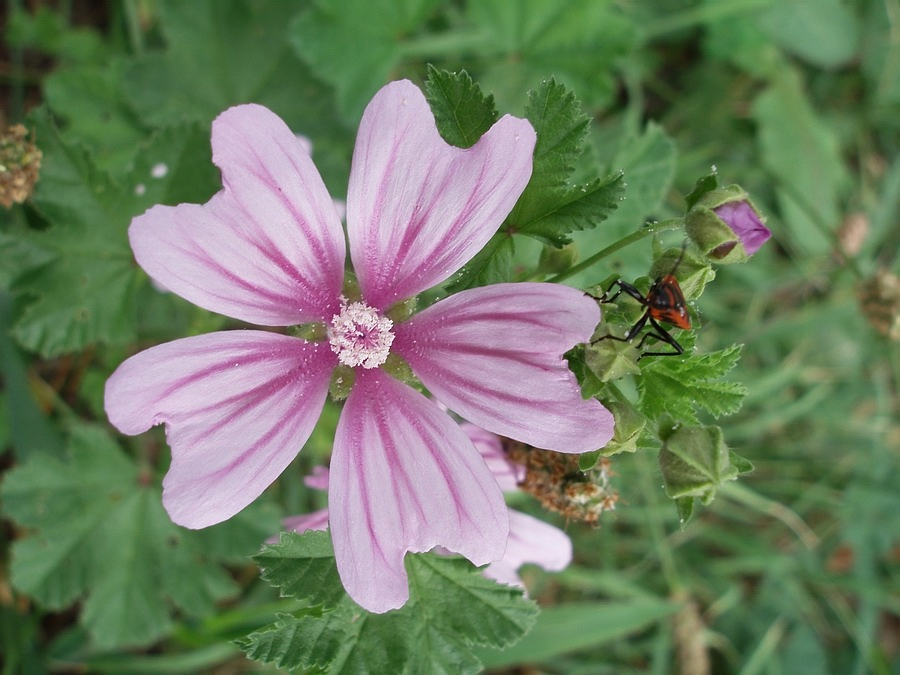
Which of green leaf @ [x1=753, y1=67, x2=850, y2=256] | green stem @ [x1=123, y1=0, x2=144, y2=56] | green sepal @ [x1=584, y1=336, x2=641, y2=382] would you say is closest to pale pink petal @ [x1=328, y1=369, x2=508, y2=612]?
green sepal @ [x1=584, y1=336, x2=641, y2=382]

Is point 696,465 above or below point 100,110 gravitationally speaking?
below

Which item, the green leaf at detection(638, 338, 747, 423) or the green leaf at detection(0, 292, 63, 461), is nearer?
the green leaf at detection(638, 338, 747, 423)

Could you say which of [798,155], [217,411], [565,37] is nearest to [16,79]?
[565,37]

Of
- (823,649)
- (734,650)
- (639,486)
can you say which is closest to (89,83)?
(639,486)

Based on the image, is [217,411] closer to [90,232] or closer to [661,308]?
[661,308]

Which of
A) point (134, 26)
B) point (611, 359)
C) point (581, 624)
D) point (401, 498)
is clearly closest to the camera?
point (611, 359)

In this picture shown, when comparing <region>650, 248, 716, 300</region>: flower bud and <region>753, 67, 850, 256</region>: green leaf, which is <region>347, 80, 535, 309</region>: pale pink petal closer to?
<region>650, 248, 716, 300</region>: flower bud
